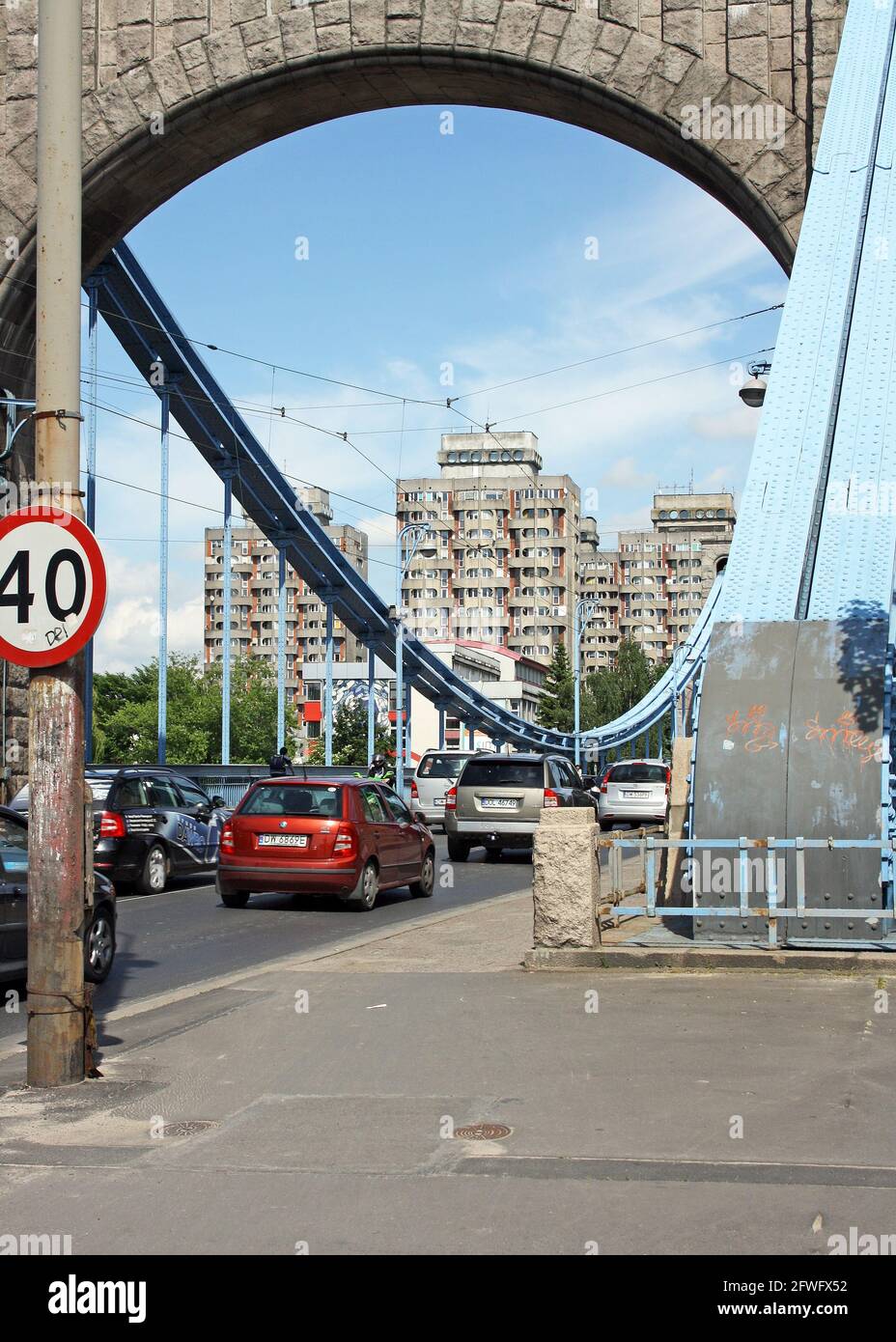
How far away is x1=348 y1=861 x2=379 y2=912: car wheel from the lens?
1627 centimetres

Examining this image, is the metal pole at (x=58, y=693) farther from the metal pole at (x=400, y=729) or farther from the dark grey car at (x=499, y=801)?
the metal pole at (x=400, y=729)

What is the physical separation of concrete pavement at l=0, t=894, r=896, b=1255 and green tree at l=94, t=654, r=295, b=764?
102 metres

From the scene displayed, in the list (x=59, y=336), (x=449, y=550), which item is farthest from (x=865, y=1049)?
(x=449, y=550)

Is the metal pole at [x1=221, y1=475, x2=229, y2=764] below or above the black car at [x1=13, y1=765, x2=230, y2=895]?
above

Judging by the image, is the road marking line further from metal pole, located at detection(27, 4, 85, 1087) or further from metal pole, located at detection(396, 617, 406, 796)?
metal pole, located at detection(396, 617, 406, 796)

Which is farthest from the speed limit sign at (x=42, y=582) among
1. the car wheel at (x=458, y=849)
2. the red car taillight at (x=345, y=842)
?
the car wheel at (x=458, y=849)

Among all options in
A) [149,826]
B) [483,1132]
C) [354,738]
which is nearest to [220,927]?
[149,826]

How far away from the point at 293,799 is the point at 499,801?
7821 millimetres

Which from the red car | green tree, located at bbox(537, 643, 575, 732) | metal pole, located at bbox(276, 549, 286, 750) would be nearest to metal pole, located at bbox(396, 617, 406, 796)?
metal pole, located at bbox(276, 549, 286, 750)

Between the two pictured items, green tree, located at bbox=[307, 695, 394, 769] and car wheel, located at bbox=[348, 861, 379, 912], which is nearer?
car wheel, located at bbox=[348, 861, 379, 912]

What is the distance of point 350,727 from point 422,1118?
3912 inches

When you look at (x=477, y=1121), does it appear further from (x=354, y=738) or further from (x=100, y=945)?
(x=354, y=738)

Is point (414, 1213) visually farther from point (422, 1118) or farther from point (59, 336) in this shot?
point (59, 336)

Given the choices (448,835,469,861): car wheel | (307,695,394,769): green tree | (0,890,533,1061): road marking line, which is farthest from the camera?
(307,695,394,769): green tree
